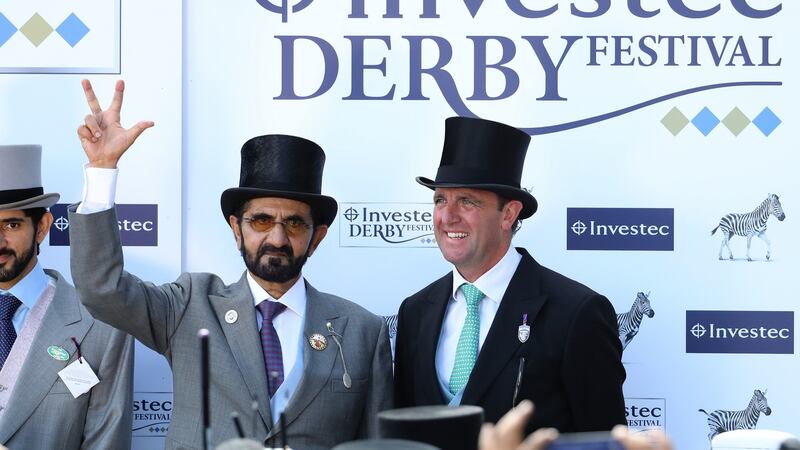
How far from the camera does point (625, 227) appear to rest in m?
4.61

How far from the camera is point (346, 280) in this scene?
15.4 feet

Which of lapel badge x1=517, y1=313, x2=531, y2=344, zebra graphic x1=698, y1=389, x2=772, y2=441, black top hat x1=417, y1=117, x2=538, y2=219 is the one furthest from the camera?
zebra graphic x1=698, y1=389, x2=772, y2=441

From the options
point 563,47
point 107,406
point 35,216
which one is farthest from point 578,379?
point 35,216

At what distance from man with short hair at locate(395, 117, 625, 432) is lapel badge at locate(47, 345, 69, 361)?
4.14 ft

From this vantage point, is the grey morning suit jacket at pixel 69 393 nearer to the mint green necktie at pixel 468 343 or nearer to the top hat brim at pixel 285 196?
the top hat brim at pixel 285 196

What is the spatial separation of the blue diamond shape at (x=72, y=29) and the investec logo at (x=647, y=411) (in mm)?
2721

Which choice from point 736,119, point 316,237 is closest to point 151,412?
point 316,237

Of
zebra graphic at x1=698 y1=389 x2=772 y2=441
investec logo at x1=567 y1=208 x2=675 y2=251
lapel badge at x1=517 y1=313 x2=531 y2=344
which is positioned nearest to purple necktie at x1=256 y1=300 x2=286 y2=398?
lapel badge at x1=517 y1=313 x2=531 y2=344

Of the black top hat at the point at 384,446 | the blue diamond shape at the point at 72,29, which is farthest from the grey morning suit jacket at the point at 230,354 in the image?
the black top hat at the point at 384,446

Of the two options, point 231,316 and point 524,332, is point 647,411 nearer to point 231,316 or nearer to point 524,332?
point 524,332

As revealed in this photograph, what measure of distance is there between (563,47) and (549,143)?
398 mm

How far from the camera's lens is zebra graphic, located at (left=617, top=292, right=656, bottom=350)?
462 centimetres

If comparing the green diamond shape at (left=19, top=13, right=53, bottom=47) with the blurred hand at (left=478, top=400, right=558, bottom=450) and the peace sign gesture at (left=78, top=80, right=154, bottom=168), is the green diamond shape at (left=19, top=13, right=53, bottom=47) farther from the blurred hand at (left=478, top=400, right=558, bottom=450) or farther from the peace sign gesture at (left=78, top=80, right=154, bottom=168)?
the blurred hand at (left=478, top=400, right=558, bottom=450)

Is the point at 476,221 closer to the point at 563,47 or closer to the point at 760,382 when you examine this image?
the point at 563,47
